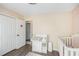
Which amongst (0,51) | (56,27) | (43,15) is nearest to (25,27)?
(43,15)

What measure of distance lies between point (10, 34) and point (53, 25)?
1.68m

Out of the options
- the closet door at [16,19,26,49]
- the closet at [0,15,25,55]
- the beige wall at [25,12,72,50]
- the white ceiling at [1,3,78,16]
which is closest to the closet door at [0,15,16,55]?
the closet at [0,15,25,55]

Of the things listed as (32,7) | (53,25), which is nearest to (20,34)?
(32,7)

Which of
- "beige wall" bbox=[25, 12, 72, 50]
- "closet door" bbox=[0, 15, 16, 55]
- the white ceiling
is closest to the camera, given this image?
the white ceiling

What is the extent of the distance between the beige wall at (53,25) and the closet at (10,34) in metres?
0.57

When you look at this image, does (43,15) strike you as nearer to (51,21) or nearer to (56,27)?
(51,21)

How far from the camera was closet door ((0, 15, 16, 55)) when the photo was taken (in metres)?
2.67

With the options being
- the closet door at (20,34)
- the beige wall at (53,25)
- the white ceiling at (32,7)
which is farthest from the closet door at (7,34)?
the beige wall at (53,25)

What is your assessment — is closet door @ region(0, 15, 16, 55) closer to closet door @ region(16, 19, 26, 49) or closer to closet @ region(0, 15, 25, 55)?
closet @ region(0, 15, 25, 55)

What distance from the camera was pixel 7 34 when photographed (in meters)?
2.90

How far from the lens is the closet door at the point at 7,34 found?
2668 millimetres

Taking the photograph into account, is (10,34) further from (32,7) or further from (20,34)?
(32,7)

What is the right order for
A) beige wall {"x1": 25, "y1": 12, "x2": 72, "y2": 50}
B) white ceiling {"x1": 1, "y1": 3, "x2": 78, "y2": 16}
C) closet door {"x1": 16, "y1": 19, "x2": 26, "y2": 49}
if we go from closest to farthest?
white ceiling {"x1": 1, "y1": 3, "x2": 78, "y2": 16}, closet door {"x1": 16, "y1": 19, "x2": 26, "y2": 49}, beige wall {"x1": 25, "y1": 12, "x2": 72, "y2": 50}

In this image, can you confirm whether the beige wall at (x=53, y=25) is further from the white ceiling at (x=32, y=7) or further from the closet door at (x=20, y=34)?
the white ceiling at (x=32, y=7)
